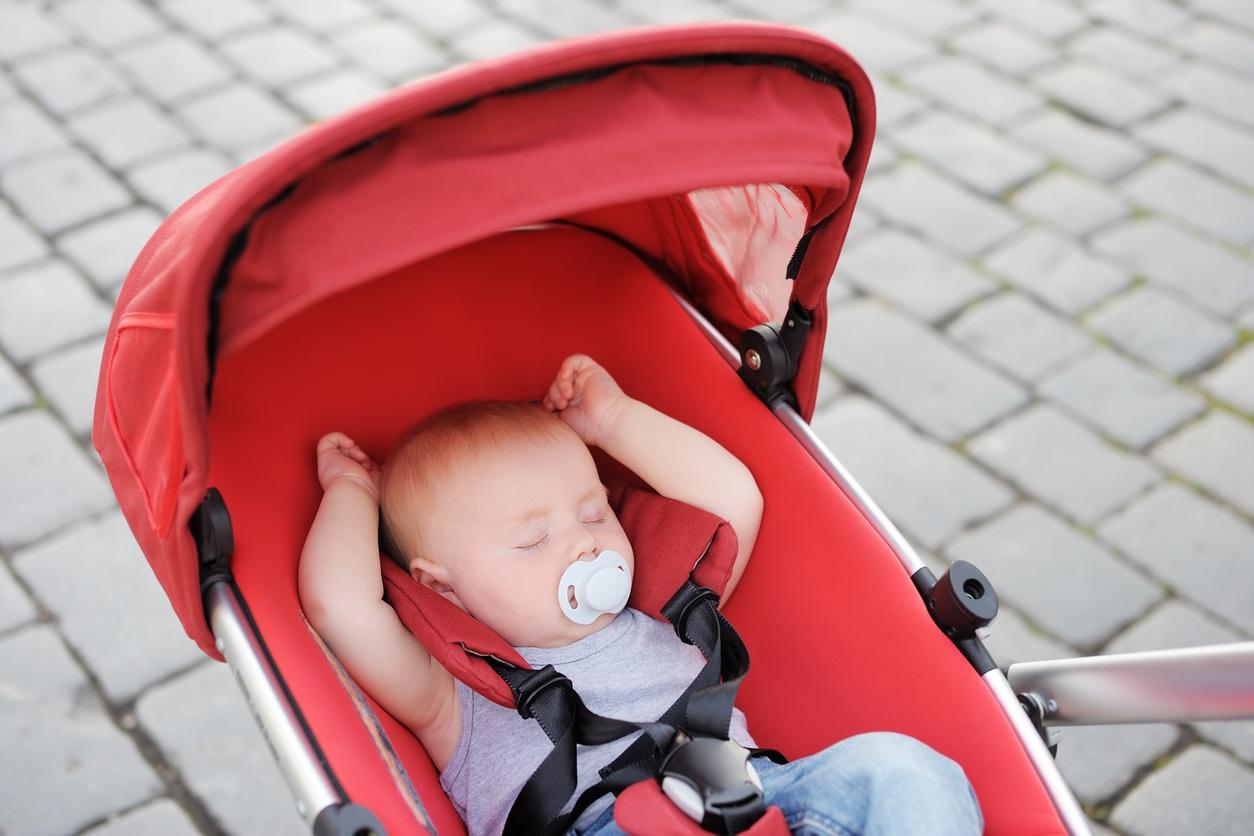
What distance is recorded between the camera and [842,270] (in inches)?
110

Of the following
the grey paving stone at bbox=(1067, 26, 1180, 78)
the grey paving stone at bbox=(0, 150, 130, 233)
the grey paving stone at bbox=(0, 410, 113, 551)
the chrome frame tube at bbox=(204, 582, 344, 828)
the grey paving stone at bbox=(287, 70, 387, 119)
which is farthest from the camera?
Result: the grey paving stone at bbox=(1067, 26, 1180, 78)

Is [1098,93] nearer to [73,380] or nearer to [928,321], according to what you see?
[928,321]

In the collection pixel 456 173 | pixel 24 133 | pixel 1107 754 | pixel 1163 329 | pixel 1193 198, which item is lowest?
pixel 1107 754

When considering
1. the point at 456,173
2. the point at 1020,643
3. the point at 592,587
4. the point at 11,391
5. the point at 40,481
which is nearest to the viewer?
the point at 456,173

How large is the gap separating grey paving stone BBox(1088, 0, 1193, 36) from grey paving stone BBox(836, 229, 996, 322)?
1.23 metres

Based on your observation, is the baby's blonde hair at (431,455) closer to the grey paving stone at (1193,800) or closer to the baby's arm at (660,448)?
the baby's arm at (660,448)

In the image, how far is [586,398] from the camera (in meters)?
1.75

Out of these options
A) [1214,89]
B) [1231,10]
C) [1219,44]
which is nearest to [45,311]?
[1214,89]

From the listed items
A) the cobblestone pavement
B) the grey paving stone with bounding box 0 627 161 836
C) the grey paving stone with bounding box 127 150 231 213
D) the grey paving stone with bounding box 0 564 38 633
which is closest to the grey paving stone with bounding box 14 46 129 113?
the cobblestone pavement

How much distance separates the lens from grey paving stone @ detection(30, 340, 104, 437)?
2434 millimetres

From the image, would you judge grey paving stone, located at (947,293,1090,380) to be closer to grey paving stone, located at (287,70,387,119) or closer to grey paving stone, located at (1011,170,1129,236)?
grey paving stone, located at (1011,170,1129,236)

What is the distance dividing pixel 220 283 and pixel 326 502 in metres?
0.54

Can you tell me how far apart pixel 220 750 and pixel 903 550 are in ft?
3.75

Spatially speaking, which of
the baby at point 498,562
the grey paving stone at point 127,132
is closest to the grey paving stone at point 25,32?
the grey paving stone at point 127,132
